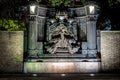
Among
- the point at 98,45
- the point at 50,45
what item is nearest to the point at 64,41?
the point at 50,45

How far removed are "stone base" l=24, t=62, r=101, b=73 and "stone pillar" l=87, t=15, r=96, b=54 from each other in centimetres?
107

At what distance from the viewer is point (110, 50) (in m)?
20.4

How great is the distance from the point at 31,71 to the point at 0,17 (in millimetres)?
4615

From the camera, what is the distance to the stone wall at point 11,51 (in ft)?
66.5

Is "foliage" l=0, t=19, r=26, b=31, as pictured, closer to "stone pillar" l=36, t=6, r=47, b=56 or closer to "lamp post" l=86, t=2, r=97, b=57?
"stone pillar" l=36, t=6, r=47, b=56

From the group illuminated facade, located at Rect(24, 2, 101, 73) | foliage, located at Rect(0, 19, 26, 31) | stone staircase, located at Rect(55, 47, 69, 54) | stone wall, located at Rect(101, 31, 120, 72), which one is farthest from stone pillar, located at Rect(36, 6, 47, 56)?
stone wall, located at Rect(101, 31, 120, 72)

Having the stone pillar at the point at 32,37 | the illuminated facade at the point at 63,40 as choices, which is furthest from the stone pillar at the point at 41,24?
the stone pillar at the point at 32,37

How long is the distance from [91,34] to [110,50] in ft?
5.72

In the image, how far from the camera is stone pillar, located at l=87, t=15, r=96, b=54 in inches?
820

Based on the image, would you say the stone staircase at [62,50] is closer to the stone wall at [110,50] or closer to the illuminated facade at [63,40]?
the illuminated facade at [63,40]

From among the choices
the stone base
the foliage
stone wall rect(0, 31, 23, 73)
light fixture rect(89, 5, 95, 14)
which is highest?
light fixture rect(89, 5, 95, 14)

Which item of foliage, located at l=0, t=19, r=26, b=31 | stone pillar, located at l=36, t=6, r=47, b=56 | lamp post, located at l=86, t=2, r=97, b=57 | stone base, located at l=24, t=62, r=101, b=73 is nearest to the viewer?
stone base, located at l=24, t=62, r=101, b=73

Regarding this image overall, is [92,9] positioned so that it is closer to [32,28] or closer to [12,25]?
[32,28]

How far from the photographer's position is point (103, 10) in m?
22.3
